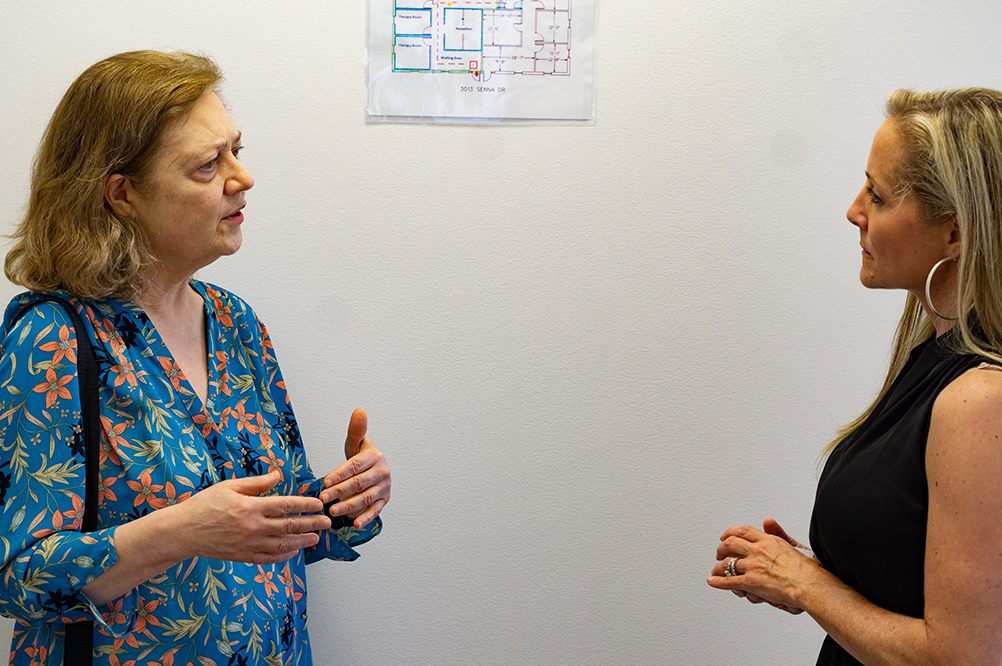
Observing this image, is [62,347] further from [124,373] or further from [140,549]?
[140,549]

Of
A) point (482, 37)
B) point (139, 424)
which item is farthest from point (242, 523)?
point (482, 37)

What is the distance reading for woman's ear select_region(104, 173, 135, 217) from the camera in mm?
1279

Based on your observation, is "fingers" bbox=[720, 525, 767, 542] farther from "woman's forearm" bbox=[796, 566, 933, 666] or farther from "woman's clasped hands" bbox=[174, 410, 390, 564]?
"woman's clasped hands" bbox=[174, 410, 390, 564]

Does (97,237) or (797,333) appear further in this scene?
(797,333)

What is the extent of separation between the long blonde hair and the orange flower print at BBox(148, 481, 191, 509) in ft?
3.72

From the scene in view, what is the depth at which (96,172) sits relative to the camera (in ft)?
4.11

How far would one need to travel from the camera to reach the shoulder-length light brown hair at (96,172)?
1239mm

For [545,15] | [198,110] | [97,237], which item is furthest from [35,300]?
[545,15]

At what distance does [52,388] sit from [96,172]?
34cm

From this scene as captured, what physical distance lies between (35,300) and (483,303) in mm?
889

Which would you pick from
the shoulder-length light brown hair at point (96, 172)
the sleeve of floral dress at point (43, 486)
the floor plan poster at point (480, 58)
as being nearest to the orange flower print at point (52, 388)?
the sleeve of floral dress at point (43, 486)

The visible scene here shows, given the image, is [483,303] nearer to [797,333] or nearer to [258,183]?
[258,183]

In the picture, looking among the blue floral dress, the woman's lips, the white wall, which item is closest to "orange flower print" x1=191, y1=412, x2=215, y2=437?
the blue floral dress

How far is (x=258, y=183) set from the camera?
1.77 meters
